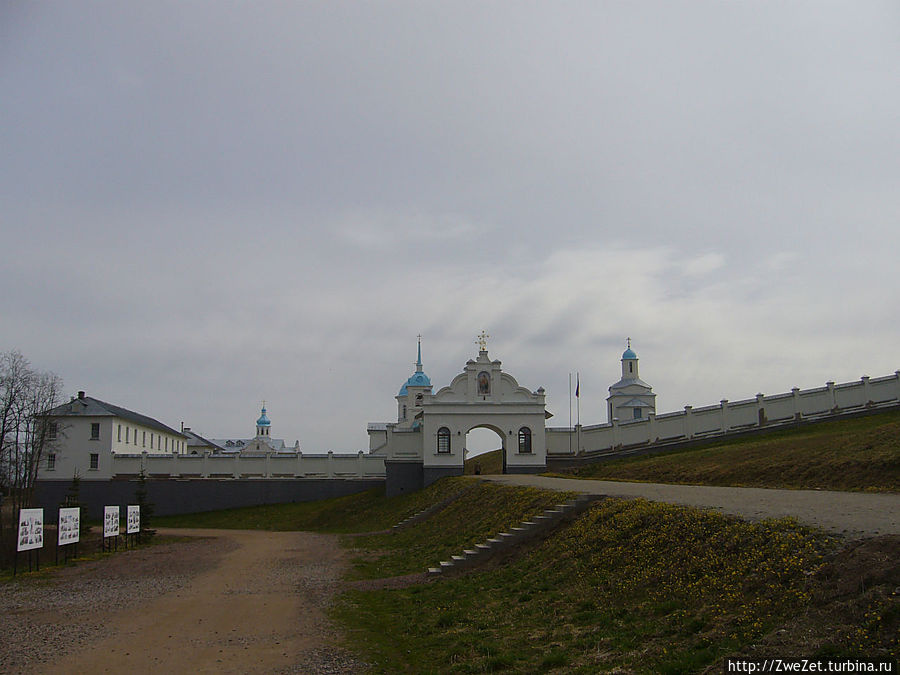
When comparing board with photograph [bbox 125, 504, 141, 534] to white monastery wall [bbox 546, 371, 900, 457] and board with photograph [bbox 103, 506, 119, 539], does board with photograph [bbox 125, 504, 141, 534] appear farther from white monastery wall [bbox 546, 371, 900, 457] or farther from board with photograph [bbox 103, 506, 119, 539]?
white monastery wall [bbox 546, 371, 900, 457]

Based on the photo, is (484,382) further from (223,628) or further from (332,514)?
(223,628)

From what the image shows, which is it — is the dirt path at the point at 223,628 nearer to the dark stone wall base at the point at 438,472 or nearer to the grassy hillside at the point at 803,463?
the grassy hillside at the point at 803,463

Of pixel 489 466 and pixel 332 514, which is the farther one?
pixel 489 466

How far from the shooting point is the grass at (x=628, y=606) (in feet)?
29.4

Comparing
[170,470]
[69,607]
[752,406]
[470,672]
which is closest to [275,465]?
[170,470]

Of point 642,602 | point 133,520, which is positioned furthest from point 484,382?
point 642,602

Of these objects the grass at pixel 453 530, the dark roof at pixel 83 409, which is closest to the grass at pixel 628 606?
the grass at pixel 453 530

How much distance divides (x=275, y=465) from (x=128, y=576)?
30506mm

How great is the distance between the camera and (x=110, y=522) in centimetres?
3066

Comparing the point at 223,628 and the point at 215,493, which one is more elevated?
the point at 223,628

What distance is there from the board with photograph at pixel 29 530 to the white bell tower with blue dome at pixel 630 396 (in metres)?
48.3

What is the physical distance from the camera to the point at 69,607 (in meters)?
16.8

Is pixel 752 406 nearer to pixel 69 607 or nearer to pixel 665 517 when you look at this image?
pixel 665 517

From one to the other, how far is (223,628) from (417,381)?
199ft
